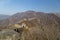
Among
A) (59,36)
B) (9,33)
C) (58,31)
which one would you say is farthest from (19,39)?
(58,31)

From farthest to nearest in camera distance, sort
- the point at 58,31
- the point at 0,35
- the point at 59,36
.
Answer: the point at 58,31 → the point at 59,36 → the point at 0,35

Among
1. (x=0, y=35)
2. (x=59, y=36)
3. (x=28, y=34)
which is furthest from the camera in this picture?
(x=59, y=36)

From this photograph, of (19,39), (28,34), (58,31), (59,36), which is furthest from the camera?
(58,31)

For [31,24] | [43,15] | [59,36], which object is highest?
[43,15]

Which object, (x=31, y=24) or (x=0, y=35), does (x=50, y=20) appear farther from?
→ (x=0, y=35)

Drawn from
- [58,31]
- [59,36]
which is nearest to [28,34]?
[59,36]

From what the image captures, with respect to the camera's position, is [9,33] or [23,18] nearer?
[9,33]

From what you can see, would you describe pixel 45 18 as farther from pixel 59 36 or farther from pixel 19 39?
pixel 19 39

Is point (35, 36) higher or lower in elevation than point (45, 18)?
lower

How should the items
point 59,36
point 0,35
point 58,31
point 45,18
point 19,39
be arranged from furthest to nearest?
point 45,18
point 58,31
point 59,36
point 19,39
point 0,35
